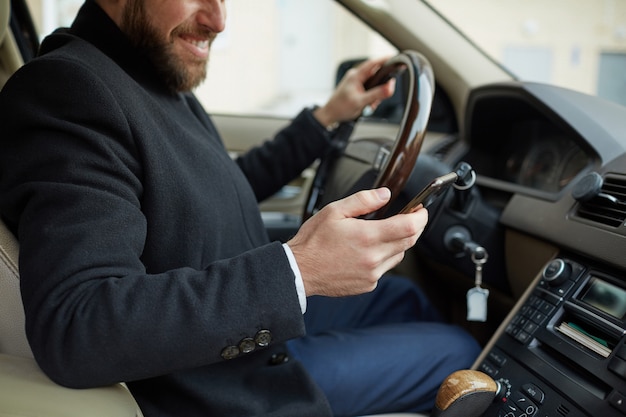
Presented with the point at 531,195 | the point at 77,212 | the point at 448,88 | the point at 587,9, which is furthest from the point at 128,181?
the point at 587,9

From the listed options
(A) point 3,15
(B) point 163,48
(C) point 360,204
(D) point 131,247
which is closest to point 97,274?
(D) point 131,247

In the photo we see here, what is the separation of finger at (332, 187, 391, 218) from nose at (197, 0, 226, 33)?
18.1 inches

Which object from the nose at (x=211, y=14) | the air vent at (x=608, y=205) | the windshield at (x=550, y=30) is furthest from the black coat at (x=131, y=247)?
the windshield at (x=550, y=30)

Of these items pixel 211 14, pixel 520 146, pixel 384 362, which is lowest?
pixel 384 362

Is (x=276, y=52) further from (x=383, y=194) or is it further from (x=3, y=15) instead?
(x=383, y=194)

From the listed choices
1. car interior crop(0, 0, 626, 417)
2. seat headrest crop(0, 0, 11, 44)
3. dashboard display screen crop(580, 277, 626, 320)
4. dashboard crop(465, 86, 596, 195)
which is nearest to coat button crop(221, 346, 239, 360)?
car interior crop(0, 0, 626, 417)

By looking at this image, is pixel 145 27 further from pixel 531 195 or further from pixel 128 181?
pixel 531 195

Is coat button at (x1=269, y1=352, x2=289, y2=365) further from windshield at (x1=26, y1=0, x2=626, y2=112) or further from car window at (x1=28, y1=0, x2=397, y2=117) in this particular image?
windshield at (x1=26, y1=0, x2=626, y2=112)

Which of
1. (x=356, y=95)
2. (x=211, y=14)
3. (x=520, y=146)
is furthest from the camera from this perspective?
(x=520, y=146)

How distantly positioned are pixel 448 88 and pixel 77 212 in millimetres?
1194

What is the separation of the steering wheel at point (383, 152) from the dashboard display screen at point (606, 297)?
345 mm

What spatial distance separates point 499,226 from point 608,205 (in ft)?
1.01

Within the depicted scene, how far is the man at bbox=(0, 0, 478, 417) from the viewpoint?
664 mm

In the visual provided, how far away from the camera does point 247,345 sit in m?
0.70
